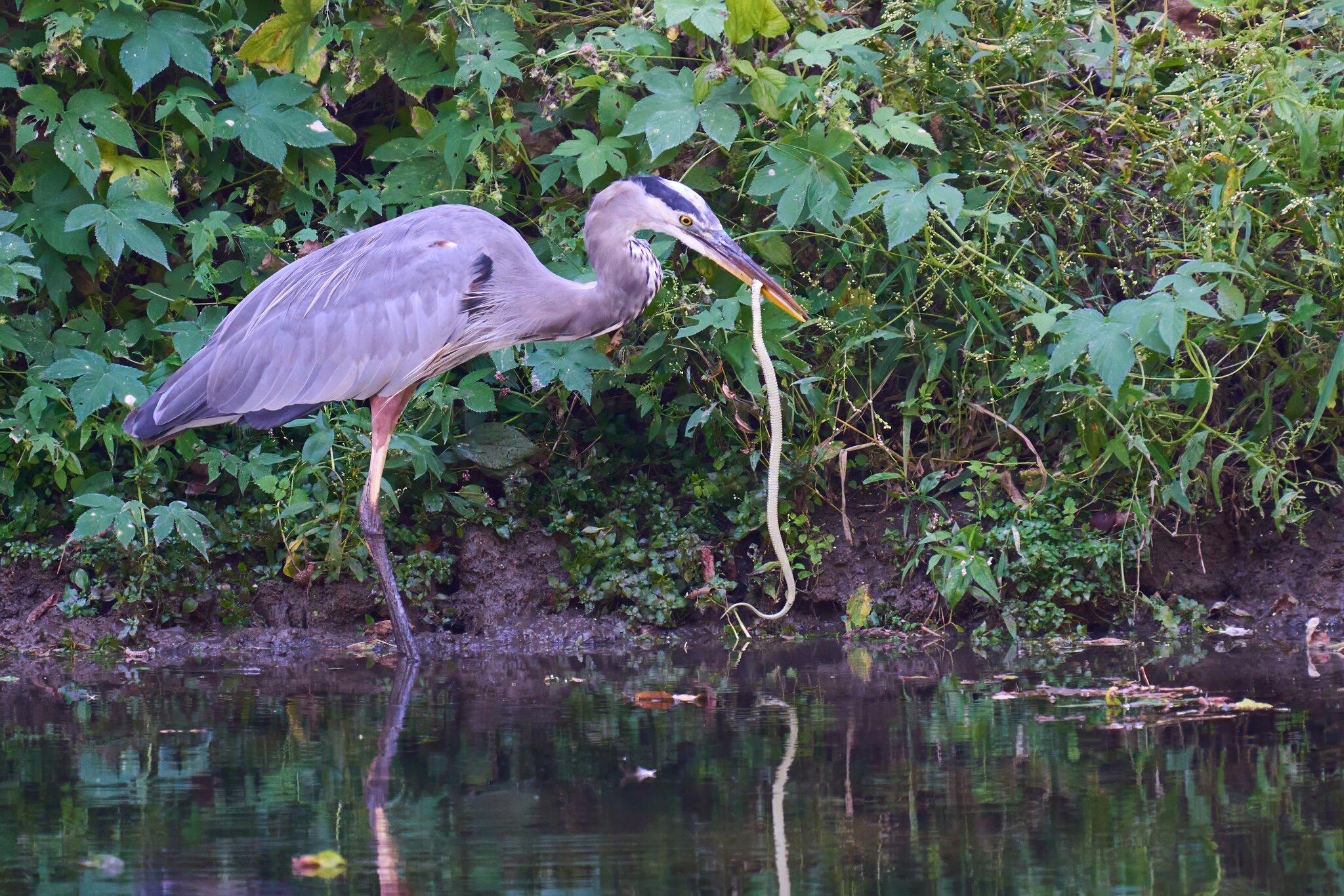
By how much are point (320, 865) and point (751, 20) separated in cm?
361

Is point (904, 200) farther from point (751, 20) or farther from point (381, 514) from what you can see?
point (381, 514)

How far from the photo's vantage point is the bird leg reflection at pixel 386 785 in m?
2.44

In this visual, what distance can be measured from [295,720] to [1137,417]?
117 inches

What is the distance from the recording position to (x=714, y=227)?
204 inches

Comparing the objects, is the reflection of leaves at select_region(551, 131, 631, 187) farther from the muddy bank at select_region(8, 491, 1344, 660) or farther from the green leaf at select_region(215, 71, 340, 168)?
the muddy bank at select_region(8, 491, 1344, 660)

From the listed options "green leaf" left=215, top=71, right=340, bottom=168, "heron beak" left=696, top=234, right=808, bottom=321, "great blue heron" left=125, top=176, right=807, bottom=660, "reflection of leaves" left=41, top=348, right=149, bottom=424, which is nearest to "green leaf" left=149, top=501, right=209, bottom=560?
"great blue heron" left=125, top=176, right=807, bottom=660

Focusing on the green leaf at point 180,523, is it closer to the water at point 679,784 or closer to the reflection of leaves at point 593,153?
the water at point 679,784

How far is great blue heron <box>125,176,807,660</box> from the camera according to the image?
5293 mm

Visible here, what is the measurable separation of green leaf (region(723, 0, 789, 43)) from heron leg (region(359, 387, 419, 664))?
1.75 m

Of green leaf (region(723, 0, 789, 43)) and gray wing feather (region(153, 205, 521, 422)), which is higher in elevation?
green leaf (region(723, 0, 789, 43))

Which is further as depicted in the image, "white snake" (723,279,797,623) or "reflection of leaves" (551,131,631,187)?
"reflection of leaves" (551,131,631,187)

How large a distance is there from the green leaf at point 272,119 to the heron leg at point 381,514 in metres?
1.11

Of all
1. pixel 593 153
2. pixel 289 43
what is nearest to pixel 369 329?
pixel 593 153

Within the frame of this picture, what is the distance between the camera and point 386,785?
122 inches
